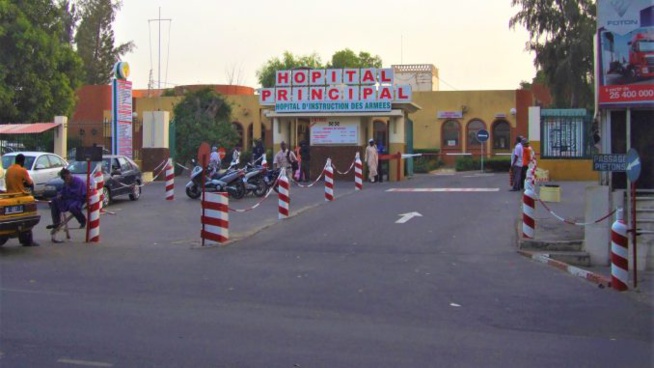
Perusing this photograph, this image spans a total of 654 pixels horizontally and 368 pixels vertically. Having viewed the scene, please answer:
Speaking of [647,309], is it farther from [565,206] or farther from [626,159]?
[565,206]

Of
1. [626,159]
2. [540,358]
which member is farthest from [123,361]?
[626,159]

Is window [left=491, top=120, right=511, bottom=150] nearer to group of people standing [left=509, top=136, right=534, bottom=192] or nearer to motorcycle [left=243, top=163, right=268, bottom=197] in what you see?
group of people standing [left=509, top=136, right=534, bottom=192]

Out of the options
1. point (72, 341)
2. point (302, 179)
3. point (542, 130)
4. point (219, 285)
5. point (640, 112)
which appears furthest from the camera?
point (302, 179)

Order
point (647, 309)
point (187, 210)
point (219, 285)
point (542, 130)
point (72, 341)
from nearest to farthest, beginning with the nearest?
point (72, 341)
point (647, 309)
point (219, 285)
point (187, 210)
point (542, 130)

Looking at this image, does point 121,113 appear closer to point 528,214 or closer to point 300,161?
point 300,161

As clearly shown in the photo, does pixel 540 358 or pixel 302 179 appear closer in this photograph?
pixel 540 358

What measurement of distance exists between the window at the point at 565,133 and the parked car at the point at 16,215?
18.9m

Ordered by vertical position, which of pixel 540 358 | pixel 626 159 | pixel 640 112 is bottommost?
pixel 540 358

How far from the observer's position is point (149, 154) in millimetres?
33312

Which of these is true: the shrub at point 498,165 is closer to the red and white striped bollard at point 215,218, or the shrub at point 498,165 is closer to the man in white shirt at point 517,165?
the man in white shirt at point 517,165

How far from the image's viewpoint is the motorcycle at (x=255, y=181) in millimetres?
23531

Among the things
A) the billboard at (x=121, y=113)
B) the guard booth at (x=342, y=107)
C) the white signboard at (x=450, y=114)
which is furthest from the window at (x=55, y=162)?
the white signboard at (x=450, y=114)

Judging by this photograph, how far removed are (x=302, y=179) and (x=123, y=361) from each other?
25054 millimetres

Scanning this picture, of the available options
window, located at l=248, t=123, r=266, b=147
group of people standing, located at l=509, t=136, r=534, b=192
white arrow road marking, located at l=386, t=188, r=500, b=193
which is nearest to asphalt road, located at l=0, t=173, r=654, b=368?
group of people standing, located at l=509, t=136, r=534, b=192
